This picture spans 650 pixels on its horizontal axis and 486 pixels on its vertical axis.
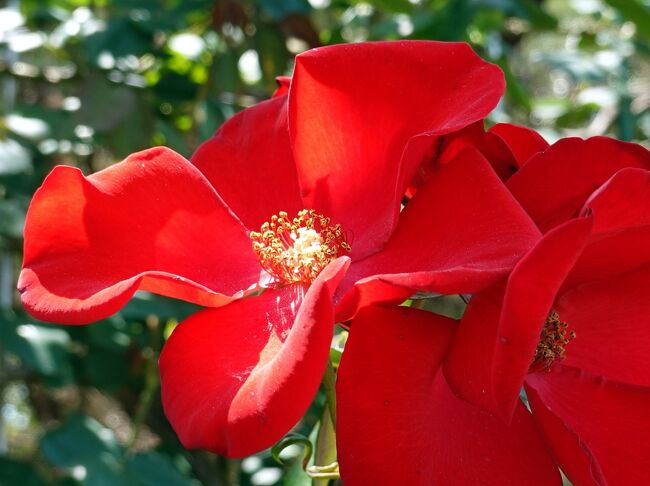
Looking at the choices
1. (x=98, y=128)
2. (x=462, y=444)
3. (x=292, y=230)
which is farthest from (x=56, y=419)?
(x=462, y=444)

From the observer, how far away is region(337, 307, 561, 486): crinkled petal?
49 cm

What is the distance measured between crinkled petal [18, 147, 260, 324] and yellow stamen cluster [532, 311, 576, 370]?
199 millimetres

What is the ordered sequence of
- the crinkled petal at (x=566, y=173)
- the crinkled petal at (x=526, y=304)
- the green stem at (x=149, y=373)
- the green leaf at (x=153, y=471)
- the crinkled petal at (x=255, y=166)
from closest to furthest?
the crinkled petal at (x=526, y=304), the crinkled petal at (x=566, y=173), the crinkled petal at (x=255, y=166), the green leaf at (x=153, y=471), the green stem at (x=149, y=373)

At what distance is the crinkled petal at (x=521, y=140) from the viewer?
612 mm

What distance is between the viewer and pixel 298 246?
62 cm

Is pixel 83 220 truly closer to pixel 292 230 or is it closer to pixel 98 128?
pixel 292 230

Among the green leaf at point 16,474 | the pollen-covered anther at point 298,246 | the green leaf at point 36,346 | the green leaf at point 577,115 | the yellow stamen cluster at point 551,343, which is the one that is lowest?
the green leaf at point 16,474

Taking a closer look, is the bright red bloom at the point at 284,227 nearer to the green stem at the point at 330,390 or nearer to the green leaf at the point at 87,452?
the green stem at the point at 330,390

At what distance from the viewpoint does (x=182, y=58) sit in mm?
1570

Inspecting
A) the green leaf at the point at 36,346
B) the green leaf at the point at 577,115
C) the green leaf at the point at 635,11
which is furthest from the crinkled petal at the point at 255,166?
the green leaf at the point at 577,115

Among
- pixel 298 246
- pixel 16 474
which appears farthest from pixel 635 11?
pixel 16 474

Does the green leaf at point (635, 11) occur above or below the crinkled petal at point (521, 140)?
below

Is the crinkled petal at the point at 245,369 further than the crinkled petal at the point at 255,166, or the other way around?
the crinkled petal at the point at 255,166

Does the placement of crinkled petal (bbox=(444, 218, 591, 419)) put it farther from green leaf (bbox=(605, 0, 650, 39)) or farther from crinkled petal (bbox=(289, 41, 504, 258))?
green leaf (bbox=(605, 0, 650, 39))
